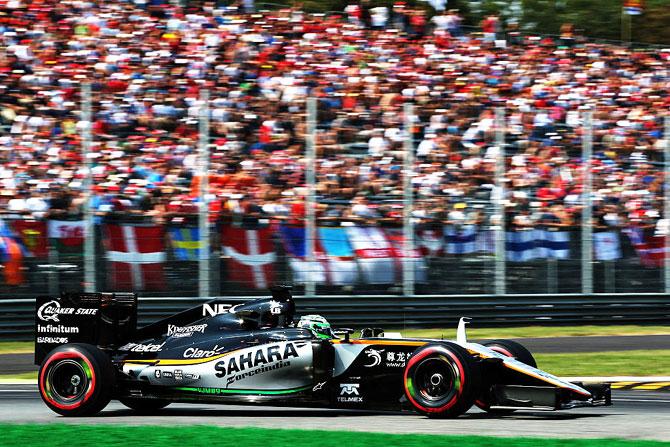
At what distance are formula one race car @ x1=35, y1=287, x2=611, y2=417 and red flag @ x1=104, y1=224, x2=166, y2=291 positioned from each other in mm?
6252

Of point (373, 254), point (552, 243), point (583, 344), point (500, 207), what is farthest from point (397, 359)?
point (552, 243)

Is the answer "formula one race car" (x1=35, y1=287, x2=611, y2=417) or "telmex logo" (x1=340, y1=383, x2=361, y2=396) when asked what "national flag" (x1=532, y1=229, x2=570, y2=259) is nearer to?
"formula one race car" (x1=35, y1=287, x2=611, y2=417)

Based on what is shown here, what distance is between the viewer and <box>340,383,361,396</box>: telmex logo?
8.92m

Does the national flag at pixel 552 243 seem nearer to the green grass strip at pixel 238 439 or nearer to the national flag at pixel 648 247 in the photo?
the national flag at pixel 648 247

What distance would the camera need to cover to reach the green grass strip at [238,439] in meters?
7.36

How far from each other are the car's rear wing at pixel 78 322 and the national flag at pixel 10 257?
6201 millimetres

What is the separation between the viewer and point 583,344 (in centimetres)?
1652

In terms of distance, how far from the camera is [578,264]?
18312mm

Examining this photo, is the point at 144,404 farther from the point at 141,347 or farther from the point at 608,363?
the point at 608,363

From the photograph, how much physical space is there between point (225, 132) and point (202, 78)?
1.91 m

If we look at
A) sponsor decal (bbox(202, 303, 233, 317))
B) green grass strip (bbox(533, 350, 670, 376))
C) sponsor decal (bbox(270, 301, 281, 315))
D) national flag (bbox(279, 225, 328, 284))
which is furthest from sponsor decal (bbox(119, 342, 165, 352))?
national flag (bbox(279, 225, 328, 284))

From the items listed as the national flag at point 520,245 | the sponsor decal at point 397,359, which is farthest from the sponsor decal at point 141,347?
the national flag at point 520,245

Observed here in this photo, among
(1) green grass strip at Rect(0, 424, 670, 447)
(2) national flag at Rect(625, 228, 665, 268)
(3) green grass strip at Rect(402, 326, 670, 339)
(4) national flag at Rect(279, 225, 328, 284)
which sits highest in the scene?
(1) green grass strip at Rect(0, 424, 670, 447)

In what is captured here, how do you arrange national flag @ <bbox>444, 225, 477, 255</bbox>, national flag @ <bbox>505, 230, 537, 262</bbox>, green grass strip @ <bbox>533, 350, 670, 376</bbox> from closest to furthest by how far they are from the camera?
green grass strip @ <bbox>533, 350, 670, 376</bbox>
national flag @ <bbox>444, 225, 477, 255</bbox>
national flag @ <bbox>505, 230, 537, 262</bbox>
